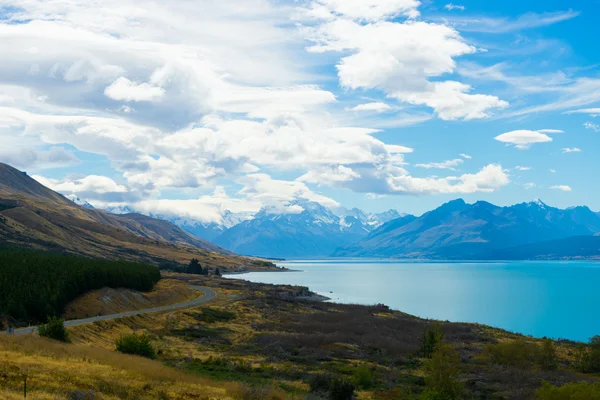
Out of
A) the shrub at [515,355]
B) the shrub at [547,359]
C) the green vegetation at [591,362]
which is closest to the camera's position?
the green vegetation at [591,362]

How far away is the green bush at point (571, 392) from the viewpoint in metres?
30.4

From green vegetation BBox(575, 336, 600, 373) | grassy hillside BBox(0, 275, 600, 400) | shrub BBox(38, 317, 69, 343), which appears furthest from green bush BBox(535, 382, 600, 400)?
shrub BBox(38, 317, 69, 343)

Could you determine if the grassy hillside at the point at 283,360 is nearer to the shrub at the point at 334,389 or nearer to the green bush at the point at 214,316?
the shrub at the point at 334,389

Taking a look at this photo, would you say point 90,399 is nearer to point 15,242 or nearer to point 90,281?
point 90,281

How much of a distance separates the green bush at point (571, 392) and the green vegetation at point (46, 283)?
4492cm

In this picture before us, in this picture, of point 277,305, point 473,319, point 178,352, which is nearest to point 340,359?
point 178,352

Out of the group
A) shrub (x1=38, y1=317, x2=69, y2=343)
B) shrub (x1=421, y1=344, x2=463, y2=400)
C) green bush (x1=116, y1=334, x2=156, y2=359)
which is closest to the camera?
shrub (x1=421, y1=344, x2=463, y2=400)

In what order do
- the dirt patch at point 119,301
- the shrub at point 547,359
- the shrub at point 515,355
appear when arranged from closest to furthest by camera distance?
the shrub at point 547,359, the shrub at point 515,355, the dirt patch at point 119,301

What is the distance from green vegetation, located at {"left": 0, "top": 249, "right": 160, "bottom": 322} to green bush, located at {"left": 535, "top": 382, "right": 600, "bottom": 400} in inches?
1768

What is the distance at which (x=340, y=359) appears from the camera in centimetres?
5100

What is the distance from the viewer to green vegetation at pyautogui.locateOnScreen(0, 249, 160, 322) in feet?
195

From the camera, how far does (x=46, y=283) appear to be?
218 ft

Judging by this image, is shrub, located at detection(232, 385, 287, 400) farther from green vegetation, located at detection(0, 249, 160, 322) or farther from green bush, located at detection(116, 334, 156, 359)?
green vegetation, located at detection(0, 249, 160, 322)

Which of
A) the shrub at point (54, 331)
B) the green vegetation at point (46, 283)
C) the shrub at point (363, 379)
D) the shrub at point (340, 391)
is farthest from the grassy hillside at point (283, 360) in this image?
the green vegetation at point (46, 283)
